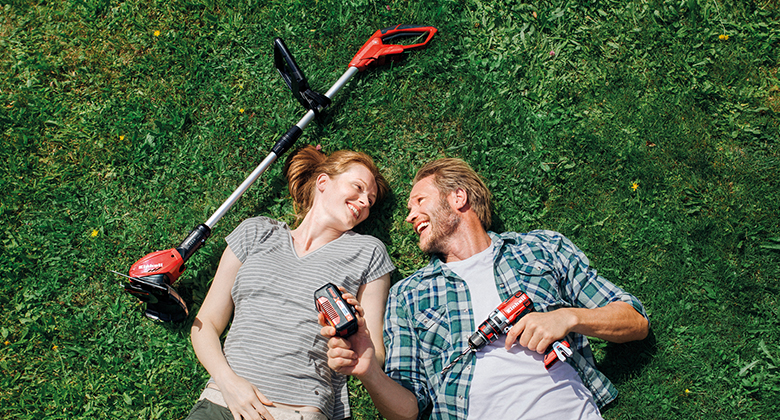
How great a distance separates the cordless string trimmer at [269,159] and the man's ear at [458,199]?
1698 millimetres

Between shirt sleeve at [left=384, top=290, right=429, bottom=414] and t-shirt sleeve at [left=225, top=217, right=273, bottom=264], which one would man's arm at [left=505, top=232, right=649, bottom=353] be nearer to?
shirt sleeve at [left=384, top=290, right=429, bottom=414]

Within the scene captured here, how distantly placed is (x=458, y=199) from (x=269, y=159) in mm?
1922

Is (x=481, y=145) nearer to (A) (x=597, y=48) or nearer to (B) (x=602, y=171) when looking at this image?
(B) (x=602, y=171)

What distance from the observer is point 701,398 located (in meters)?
3.95

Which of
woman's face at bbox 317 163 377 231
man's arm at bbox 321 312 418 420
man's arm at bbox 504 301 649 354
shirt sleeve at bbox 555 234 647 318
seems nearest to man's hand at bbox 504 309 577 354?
man's arm at bbox 504 301 649 354

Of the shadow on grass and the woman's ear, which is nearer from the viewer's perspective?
the shadow on grass

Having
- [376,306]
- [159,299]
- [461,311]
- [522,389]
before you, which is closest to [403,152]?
[376,306]

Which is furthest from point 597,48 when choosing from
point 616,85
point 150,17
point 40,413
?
point 40,413

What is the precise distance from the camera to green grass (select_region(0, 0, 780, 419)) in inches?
164

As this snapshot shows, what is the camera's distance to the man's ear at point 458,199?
13.3ft

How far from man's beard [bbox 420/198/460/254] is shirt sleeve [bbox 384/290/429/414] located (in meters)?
0.61

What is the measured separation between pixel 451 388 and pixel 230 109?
3692 millimetres

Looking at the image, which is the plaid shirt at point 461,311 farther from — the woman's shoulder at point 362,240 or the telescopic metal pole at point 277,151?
the telescopic metal pole at point 277,151

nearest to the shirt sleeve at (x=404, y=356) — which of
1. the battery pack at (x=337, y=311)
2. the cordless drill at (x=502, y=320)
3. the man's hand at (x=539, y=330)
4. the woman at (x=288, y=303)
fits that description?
the woman at (x=288, y=303)
